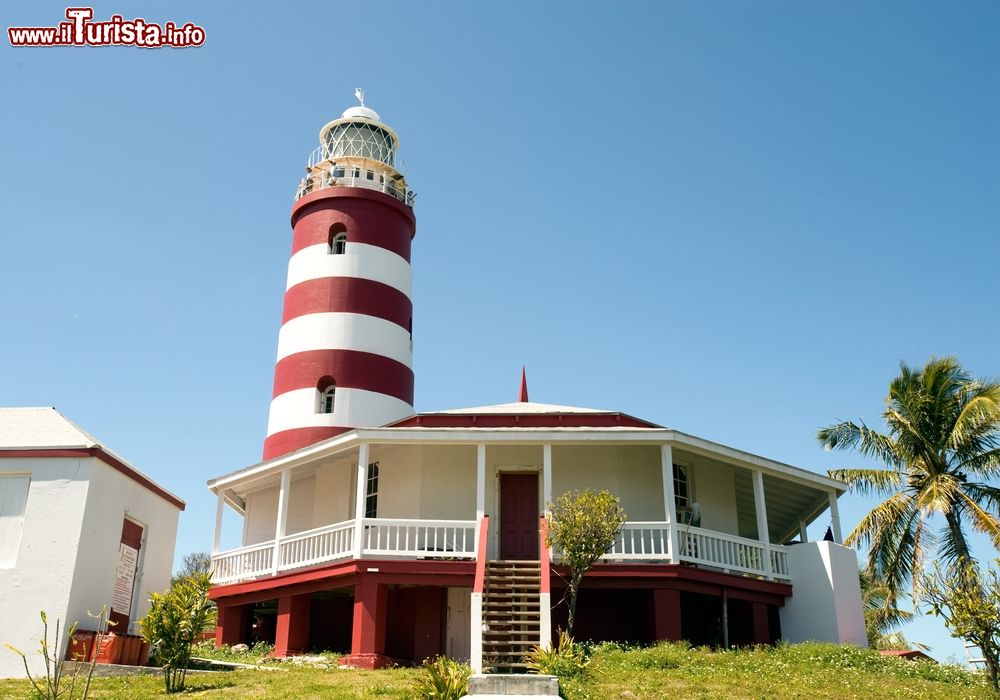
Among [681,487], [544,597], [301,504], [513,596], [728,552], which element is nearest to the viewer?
[544,597]

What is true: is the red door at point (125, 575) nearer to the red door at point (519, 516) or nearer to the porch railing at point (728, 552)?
the red door at point (519, 516)

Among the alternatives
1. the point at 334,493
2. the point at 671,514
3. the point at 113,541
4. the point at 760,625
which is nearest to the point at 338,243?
the point at 334,493

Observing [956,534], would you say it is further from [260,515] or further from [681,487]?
[260,515]

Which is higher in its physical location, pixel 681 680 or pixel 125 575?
pixel 125 575

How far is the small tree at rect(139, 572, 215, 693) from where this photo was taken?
44.6 feet

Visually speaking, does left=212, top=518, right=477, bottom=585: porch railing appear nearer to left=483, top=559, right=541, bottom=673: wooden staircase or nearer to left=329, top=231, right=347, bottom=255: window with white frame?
left=483, top=559, right=541, bottom=673: wooden staircase

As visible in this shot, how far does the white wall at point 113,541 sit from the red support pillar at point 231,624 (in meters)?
1.49

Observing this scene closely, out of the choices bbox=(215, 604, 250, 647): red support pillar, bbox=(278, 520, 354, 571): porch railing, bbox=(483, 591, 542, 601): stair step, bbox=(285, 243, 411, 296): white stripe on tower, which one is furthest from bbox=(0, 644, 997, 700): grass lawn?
bbox=(285, 243, 411, 296): white stripe on tower

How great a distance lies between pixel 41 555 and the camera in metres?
15.6

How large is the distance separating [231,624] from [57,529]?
5.31 meters

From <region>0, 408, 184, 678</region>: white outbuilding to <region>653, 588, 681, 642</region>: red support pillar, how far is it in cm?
970

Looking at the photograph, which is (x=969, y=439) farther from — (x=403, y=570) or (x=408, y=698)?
(x=408, y=698)

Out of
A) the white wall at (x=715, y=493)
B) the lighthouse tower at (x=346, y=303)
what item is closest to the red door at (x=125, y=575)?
the lighthouse tower at (x=346, y=303)

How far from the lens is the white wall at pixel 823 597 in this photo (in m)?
17.8
